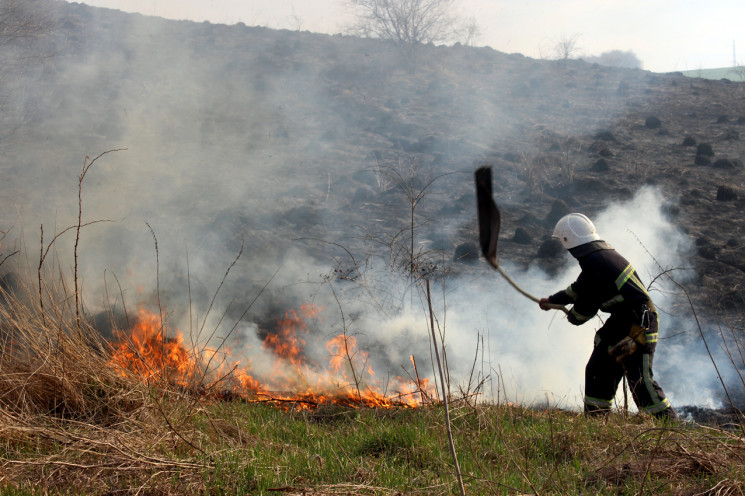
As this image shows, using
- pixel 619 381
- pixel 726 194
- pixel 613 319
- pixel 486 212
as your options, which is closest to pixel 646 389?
pixel 619 381

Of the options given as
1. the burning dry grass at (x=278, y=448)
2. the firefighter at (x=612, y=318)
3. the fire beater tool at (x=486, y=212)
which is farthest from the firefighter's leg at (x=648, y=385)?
the fire beater tool at (x=486, y=212)

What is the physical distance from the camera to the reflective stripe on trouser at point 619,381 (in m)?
4.04

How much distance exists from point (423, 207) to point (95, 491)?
9.60m

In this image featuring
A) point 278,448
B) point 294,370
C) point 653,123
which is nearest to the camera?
point 278,448

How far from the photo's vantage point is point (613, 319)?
4273 millimetres

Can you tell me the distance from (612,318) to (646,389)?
0.57m

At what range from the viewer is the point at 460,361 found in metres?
6.73

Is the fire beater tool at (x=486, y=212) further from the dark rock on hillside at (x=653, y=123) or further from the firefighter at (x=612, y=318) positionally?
the dark rock on hillside at (x=653, y=123)

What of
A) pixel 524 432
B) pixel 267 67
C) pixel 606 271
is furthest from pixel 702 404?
pixel 267 67

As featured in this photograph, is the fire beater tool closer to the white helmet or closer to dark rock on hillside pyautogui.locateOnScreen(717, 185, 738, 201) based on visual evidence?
the white helmet

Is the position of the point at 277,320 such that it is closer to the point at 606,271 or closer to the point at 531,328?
the point at 531,328

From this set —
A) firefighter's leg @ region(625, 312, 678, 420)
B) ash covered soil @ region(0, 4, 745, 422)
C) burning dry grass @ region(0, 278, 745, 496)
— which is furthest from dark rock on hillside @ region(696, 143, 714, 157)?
burning dry grass @ region(0, 278, 745, 496)

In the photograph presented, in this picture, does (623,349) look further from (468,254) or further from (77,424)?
(468,254)

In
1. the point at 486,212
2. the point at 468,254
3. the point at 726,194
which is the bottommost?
the point at 468,254
